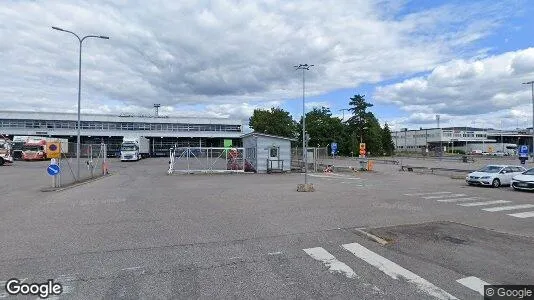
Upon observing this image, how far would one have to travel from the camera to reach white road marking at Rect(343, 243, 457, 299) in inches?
215

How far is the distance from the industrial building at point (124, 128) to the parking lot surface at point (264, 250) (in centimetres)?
8057

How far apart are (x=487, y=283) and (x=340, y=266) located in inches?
81.8

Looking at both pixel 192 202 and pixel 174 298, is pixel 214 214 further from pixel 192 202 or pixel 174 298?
pixel 174 298

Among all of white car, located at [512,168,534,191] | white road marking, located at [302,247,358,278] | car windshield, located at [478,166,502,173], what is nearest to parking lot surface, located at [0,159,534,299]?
white road marking, located at [302,247,358,278]

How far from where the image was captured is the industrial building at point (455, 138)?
144 m

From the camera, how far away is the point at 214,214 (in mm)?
11953

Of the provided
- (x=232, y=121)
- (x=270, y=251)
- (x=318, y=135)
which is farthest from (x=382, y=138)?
(x=270, y=251)

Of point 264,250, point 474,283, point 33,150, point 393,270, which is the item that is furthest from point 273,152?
point 33,150

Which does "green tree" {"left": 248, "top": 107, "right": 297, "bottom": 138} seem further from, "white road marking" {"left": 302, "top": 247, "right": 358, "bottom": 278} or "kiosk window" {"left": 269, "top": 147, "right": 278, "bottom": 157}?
"white road marking" {"left": 302, "top": 247, "right": 358, "bottom": 278}

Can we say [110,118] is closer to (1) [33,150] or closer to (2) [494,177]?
(1) [33,150]

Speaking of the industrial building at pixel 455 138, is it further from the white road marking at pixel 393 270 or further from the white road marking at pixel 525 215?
the white road marking at pixel 393 270

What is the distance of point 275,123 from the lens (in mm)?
91375

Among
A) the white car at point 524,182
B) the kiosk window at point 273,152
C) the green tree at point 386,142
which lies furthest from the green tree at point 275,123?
Answer: the white car at point 524,182

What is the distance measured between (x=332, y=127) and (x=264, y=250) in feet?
300
